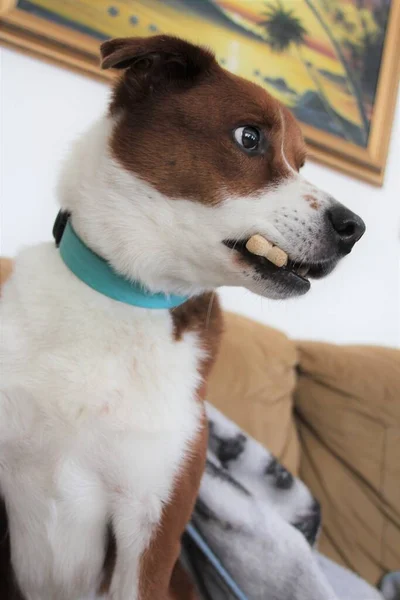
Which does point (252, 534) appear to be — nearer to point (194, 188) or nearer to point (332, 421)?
point (332, 421)

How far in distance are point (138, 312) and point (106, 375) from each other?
0.11 meters

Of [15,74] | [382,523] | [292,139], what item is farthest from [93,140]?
[382,523]

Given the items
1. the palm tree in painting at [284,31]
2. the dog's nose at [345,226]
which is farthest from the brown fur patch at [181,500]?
the palm tree in painting at [284,31]

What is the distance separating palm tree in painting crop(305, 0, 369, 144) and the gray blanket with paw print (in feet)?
4.47

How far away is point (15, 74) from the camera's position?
135 centimetres

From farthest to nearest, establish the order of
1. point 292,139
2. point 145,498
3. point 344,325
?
point 344,325 < point 292,139 < point 145,498

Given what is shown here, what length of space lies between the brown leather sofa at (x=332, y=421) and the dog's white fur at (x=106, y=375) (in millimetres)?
563

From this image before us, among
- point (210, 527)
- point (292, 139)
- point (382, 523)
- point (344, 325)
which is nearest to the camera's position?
point (292, 139)

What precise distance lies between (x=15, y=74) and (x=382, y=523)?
1.51m

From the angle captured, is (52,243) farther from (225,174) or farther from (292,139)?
(292,139)

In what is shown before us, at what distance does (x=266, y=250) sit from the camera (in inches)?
28.0

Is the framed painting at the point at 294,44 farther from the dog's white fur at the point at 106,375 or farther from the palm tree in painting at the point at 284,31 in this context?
the dog's white fur at the point at 106,375

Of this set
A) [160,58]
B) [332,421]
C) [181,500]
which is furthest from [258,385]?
[160,58]

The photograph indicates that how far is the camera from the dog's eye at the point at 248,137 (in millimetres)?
748
